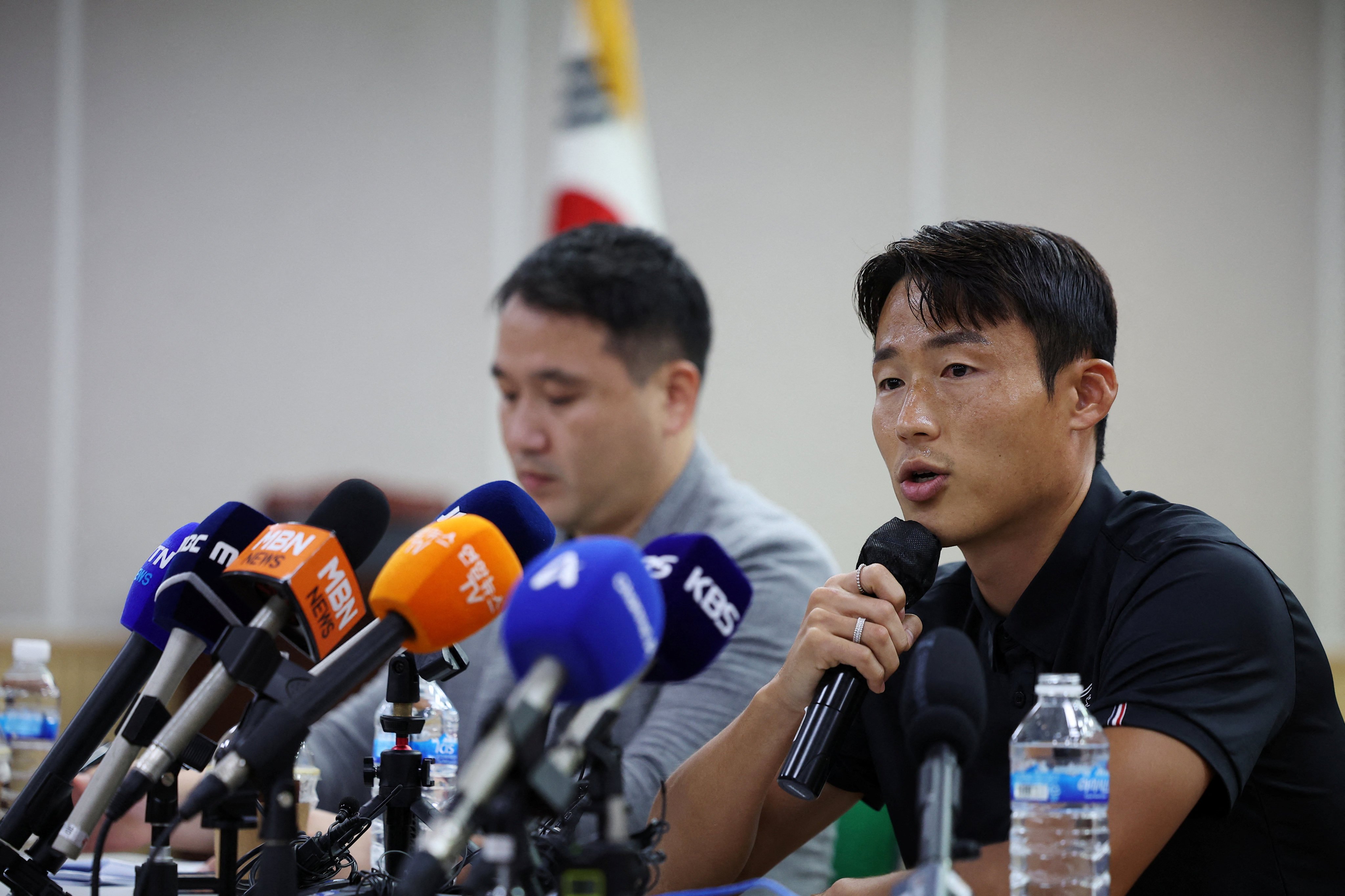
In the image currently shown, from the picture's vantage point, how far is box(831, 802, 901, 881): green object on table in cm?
211

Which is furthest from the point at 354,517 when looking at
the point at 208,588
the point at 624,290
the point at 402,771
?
the point at 624,290

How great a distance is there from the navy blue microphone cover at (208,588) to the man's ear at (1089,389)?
3.20ft

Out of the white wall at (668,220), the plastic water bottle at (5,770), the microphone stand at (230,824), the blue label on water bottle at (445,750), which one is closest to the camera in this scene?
the microphone stand at (230,824)

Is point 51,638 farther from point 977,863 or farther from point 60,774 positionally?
point 977,863

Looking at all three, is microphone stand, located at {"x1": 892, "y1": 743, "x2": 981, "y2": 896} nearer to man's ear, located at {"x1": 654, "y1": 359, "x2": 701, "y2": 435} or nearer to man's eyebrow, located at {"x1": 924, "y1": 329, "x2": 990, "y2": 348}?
man's eyebrow, located at {"x1": 924, "y1": 329, "x2": 990, "y2": 348}

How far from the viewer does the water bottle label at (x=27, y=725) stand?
2123mm

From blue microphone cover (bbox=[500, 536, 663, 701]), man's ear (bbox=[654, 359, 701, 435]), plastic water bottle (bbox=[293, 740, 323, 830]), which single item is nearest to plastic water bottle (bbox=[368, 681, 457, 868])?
plastic water bottle (bbox=[293, 740, 323, 830])

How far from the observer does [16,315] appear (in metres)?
4.91

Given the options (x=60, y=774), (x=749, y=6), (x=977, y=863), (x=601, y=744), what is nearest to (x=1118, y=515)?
(x=977, y=863)

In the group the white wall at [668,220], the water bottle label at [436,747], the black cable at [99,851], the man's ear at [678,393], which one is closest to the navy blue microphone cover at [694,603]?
the black cable at [99,851]

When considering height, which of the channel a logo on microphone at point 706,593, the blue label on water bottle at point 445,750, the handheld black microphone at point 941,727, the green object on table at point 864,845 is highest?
the channel a logo on microphone at point 706,593

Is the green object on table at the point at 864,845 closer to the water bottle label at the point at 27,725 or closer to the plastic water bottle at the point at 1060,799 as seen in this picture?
the plastic water bottle at the point at 1060,799

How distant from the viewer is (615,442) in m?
2.50

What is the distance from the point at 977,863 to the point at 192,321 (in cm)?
444
